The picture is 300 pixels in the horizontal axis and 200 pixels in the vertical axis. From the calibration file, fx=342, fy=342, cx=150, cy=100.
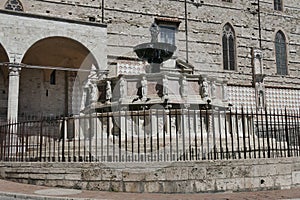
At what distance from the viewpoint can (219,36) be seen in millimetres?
24094

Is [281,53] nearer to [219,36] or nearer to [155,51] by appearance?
[219,36]

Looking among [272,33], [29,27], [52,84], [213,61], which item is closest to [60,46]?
[29,27]

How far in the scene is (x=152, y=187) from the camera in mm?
7133

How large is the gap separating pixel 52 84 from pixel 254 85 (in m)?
13.7

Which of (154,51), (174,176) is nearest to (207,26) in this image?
(154,51)

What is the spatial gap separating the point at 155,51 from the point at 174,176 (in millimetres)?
6634

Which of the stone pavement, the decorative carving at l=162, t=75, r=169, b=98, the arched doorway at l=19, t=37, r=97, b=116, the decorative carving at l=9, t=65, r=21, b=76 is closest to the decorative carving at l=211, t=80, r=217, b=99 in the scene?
the decorative carving at l=162, t=75, r=169, b=98

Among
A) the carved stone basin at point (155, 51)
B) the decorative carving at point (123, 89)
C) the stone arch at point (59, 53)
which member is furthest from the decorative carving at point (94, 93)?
the stone arch at point (59, 53)

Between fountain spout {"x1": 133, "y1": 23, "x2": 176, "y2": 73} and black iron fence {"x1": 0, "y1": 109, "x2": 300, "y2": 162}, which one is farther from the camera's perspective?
fountain spout {"x1": 133, "y1": 23, "x2": 176, "y2": 73}

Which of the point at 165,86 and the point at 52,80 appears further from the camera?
the point at 52,80

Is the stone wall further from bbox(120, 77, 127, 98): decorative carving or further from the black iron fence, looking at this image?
bbox(120, 77, 127, 98): decorative carving

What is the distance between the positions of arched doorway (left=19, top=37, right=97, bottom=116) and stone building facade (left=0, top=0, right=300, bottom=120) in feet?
0.60

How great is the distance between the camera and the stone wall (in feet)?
23.4

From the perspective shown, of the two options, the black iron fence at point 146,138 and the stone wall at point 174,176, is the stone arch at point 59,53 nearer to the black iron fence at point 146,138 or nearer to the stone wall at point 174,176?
the black iron fence at point 146,138
